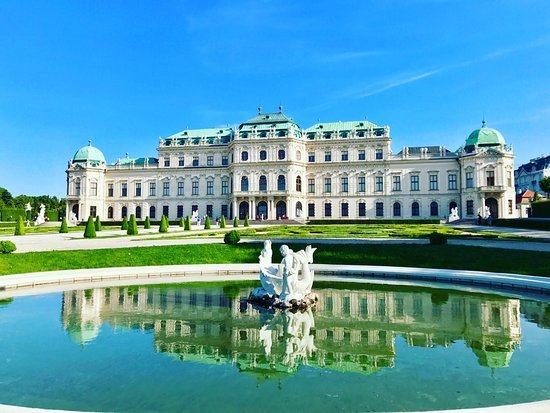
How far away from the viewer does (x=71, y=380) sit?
6.04m

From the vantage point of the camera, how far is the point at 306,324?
9.35 metres

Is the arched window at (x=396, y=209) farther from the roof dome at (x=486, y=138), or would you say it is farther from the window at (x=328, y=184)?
the roof dome at (x=486, y=138)

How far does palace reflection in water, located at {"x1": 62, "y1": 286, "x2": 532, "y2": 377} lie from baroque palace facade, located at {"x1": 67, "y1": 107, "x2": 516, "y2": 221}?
Result: 44.3 metres

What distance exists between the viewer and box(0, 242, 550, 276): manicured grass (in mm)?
16578

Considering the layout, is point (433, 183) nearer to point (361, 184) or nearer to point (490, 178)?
point (490, 178)

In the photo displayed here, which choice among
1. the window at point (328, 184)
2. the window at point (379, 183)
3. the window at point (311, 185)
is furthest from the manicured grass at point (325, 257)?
the window at point (311, 185)

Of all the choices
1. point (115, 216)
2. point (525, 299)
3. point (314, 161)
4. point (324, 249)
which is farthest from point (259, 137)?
point (525, 299)

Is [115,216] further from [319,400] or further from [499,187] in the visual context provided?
[319,400]

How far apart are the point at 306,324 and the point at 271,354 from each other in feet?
7.36

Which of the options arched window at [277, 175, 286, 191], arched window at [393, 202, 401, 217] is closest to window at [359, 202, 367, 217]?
arched window at [393, 202, 401, 217]

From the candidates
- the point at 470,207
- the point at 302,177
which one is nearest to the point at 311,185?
the point at 302,177

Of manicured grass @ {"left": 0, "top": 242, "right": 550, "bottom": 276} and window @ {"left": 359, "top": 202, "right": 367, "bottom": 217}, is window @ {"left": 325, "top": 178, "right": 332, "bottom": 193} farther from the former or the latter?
manicured grass @ {"left": 0, "top": 242, "right": 550, "bottom": 276}

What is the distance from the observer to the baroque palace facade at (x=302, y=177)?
5394 cm

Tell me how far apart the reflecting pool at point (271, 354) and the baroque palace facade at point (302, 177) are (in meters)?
45.9
